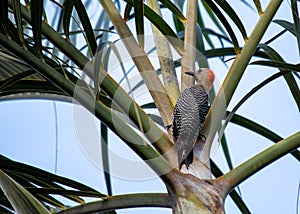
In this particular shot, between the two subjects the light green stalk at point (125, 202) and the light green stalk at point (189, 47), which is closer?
the light green stalk at point (125, 202)

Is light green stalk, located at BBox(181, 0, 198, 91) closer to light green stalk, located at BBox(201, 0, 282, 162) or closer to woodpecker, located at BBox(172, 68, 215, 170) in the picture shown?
woodpecker, located at BBox(172, 68, 215, 170)

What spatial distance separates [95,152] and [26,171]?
0.20 metres

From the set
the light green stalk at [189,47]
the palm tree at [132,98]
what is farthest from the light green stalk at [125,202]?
the light green stalk at [189,47]

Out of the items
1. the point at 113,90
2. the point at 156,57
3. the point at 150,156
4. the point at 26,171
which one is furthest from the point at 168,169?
the point at 156,57

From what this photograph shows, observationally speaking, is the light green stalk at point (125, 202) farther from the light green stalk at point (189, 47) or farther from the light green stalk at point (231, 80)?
the light green stalk at point (189, 47)

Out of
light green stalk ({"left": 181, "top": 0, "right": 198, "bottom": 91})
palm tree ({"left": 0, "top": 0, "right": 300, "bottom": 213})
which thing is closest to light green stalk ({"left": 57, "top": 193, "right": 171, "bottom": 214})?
palm tree ({"left": 0, "top": 0, "right": 300, "bottom": 213})

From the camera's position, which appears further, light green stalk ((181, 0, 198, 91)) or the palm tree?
light green stalk ((181, 0, 198, 91))

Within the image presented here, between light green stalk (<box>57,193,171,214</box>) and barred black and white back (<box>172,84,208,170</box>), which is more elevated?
barred black and white back (<box>172,84,208,170</box>)

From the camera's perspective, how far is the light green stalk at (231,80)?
96 centimetres

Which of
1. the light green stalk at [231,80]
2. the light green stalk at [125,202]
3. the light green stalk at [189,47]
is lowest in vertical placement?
the light green stalk at [125,202]

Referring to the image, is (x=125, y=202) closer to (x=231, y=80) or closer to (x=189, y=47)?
(x=231, y=80)

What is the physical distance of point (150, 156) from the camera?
853 millimetres

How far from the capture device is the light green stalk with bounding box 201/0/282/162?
0.96 metres

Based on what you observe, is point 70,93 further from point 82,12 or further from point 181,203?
point 181,203
